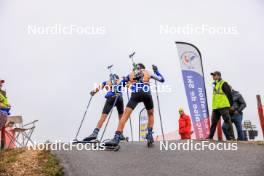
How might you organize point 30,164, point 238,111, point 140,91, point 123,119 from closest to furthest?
point 30,164, point 123,119, point 140,91, point 238,111

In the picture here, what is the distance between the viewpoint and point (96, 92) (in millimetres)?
11781

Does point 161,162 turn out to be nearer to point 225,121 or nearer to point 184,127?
point 225,121

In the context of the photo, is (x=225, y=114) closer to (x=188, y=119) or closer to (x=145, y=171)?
(x=188, y=119)

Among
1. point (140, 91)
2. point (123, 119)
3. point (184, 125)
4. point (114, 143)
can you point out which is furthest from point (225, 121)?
point (114, 143)

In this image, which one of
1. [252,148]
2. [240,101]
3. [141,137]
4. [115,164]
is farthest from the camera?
[141,137]

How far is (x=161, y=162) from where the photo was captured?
7.94 m

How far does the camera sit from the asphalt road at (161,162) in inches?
276

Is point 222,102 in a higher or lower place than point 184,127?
higher

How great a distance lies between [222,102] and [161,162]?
14.4ft

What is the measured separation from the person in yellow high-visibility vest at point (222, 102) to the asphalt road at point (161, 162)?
2.11 metres

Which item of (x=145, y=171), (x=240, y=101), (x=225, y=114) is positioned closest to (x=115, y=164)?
(x=145, y=171)

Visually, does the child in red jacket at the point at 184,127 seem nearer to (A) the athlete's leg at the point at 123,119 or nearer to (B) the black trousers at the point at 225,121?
(B) the black trousers at the point at 225,121

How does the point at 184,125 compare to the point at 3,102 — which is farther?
the point at 184,125

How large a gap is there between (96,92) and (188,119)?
13.7 feet
